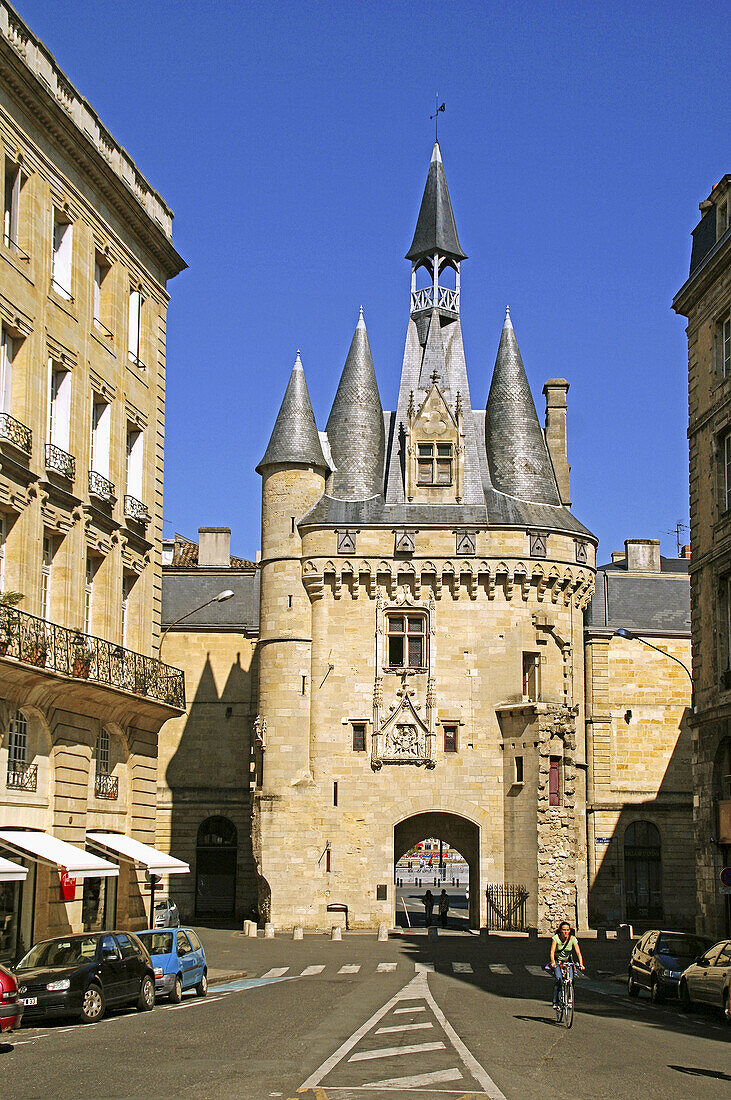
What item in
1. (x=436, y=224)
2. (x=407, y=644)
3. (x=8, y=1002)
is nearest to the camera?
(x=8, y=1002)

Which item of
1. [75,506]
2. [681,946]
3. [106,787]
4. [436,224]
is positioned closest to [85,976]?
[106,787]

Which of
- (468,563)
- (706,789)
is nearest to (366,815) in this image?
(468,563)

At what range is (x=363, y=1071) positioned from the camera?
1369 cm

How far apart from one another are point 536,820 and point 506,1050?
28.7 metres

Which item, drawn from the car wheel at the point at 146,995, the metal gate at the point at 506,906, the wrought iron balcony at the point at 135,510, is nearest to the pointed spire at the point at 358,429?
the metal gate at the point at 506,906

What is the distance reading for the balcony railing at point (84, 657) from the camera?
23500 mm

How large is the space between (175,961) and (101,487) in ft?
34.3

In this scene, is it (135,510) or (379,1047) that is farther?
(135,510)

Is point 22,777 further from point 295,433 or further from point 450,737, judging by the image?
point 295,433

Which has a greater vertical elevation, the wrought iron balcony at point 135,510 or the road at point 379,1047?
the wrought iron balcony at point 135,510

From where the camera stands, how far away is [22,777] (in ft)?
80.5

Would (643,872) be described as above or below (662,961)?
below

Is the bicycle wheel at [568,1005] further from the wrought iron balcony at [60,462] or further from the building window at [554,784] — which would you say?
the building window at [554,784]

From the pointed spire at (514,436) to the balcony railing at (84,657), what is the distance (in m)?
20.0
